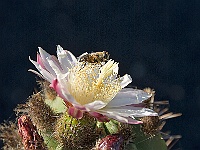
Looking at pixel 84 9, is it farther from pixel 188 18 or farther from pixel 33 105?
pixel 33 105

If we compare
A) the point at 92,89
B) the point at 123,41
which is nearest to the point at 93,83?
the point at 92,89

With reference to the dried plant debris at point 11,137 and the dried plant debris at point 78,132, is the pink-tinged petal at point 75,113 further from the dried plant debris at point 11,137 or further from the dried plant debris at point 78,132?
the dried plant debris at point 11,137

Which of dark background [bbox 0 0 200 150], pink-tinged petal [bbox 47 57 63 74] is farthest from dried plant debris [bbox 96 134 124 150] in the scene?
dark background [bbox 0 0 200 150]

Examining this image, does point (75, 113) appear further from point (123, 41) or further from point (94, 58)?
point (123, 41)

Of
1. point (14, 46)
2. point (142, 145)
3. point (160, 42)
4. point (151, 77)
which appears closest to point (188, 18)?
point (160, 42)

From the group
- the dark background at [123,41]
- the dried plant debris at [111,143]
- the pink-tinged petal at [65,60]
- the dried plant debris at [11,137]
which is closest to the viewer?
the dried plant debris at [111,143]

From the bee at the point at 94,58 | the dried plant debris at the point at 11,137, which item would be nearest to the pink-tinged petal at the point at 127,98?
the bee at the point at 94,58
